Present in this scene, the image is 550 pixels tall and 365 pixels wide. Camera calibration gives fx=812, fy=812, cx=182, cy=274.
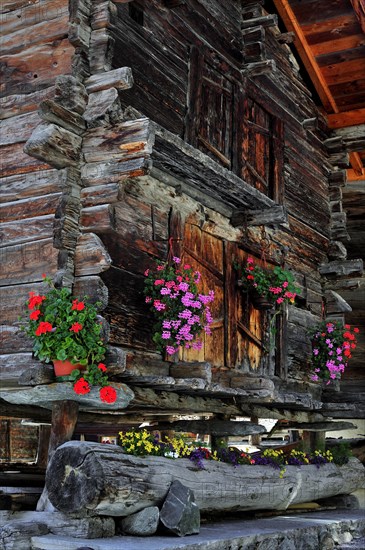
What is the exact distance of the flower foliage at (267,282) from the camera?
30.1 ft

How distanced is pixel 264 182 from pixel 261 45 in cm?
167

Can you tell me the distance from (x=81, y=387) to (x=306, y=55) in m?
7.33

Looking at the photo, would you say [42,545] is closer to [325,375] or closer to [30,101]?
[30,101]

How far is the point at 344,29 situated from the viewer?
1132 cm

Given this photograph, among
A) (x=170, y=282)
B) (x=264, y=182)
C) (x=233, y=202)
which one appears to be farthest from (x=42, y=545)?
(x=264, y=182)

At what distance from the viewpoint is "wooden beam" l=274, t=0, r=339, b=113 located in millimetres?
11109

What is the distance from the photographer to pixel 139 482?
6.23 metres

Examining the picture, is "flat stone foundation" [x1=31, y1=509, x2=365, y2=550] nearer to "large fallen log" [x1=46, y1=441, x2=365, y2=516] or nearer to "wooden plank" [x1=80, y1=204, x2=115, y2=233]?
"large fallen log" [x1=46, y1=441, x2=365, y2=516]

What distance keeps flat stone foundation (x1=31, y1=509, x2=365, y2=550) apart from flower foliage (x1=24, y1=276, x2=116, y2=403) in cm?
113

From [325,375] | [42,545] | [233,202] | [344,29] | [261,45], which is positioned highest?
[344,29]

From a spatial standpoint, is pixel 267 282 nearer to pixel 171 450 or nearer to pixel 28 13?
pixel 171 450

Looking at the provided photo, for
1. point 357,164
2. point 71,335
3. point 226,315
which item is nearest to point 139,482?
point 71,335

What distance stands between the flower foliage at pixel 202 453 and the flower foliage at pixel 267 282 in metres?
1.76

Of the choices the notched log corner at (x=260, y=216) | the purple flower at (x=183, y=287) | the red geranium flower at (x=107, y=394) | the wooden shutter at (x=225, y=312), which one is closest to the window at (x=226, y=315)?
the wooden shutter at (x=225, y=312)
